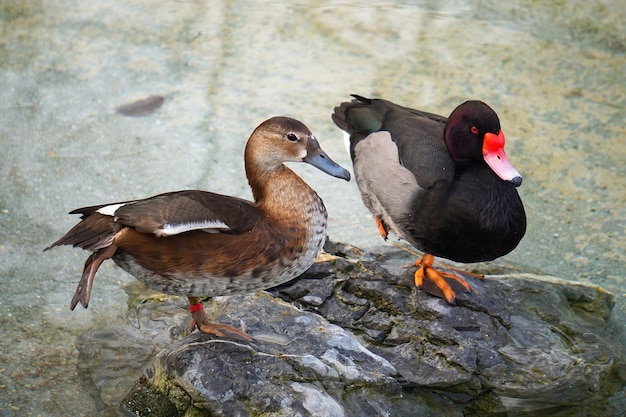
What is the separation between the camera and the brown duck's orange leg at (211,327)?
3.56m

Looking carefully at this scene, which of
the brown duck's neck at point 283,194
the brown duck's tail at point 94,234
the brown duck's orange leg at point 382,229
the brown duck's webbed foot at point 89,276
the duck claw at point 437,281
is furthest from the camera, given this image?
the brown duck's orange leg at point 382,229

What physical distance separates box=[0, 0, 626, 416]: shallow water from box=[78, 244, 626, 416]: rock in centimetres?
21

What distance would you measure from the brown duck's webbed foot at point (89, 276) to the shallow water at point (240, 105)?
0.65 m

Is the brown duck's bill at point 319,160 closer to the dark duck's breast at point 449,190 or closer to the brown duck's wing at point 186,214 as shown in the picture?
the brown duck's wing at point 186,214

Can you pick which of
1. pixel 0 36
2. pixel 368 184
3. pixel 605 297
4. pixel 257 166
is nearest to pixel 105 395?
pixel 257 166

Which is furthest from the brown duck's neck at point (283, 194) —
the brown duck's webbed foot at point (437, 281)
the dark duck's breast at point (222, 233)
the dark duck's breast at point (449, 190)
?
the brown duck's webbed foot at point (437, 281)

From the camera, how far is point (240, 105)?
623cm

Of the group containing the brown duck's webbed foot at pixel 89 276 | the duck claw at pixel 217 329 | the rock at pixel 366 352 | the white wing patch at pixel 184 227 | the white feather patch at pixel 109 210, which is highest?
the white wing patch at pixel 184 227

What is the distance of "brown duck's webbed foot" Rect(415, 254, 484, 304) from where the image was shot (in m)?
4.06

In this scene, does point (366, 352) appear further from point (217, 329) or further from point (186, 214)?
point (186, 214)

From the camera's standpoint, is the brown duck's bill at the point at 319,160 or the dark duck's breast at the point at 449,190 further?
the dark duck's breast at the point at 449,190

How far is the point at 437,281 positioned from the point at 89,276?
5.60 ft

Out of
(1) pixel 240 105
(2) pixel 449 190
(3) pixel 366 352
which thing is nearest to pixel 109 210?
(3) pixel 366 352

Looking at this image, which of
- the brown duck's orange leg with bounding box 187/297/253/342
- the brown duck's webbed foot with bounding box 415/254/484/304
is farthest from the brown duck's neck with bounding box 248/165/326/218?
the brown duck's webbed foot with bounding box 415/254/484/304
